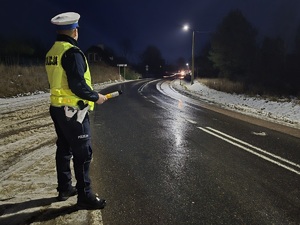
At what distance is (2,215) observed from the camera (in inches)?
129

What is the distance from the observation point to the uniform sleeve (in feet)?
10.2

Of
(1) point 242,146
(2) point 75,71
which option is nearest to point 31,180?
(2) point 75,71

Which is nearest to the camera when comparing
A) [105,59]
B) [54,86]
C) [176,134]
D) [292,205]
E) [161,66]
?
[54,86]

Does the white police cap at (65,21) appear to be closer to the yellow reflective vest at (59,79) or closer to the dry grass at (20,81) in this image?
the yellow reflective vest at (59,79)

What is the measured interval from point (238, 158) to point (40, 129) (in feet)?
17.9

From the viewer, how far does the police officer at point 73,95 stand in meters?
3.15

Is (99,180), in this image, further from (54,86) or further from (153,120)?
(153,120)

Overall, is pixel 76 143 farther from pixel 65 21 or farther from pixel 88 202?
pixel 65 21

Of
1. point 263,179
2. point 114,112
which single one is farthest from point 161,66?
point 263,179

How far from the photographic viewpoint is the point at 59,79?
3.21 metres

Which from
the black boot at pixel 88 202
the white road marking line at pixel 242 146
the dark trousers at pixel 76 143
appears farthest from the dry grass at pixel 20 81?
the black boot at pixel 88 202

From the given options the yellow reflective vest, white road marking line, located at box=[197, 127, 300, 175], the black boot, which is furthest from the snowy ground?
white road marking line, located at box=[197, 127, 300, 175]

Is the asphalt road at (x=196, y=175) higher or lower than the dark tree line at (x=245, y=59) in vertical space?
lower

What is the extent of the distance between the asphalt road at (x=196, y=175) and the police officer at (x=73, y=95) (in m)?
0.62
